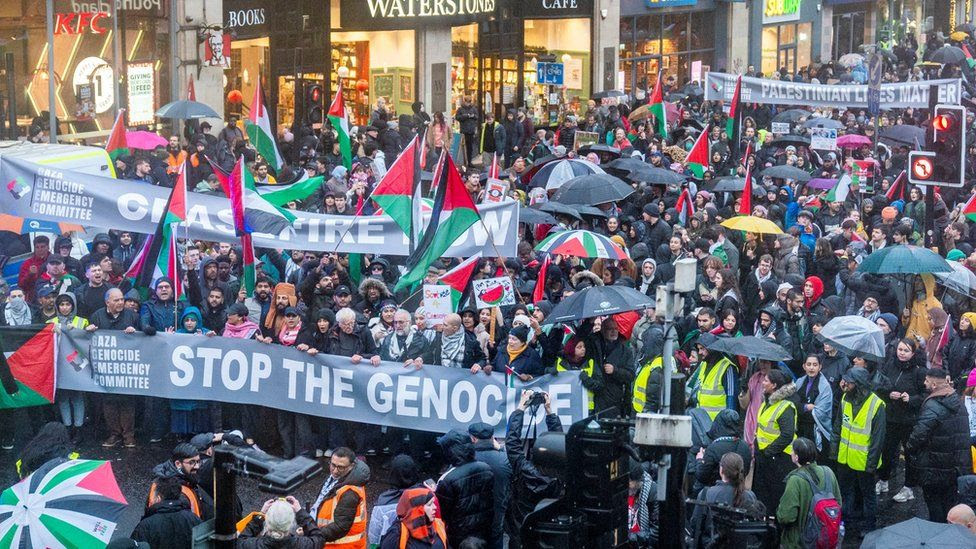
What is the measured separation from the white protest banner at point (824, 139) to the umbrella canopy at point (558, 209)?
692 centimetres

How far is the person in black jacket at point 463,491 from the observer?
8977 mm

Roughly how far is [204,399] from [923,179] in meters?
7.27

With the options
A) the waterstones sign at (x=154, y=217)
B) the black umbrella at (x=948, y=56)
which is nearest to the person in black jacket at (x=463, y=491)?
the waterstones sign at (x=154, y=217)

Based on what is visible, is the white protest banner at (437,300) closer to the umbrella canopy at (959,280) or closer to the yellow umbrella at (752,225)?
the yellow umbrella at (752,225)

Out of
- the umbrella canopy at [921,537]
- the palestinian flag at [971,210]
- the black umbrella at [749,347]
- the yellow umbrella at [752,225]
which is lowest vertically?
the umbrella canopy at [921,537]

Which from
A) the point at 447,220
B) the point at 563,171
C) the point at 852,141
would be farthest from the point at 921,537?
the point at 852,141

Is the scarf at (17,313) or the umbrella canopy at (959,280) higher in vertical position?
the umbrella canopy at (959,280)

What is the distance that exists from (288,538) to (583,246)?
6735 mm

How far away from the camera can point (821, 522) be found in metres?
9.06

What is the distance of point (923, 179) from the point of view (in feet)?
46.5

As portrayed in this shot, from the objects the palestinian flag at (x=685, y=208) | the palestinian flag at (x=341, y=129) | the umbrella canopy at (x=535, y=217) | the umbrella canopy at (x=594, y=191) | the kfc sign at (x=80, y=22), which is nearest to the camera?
the umbrella canopy at (x=535, y=217)

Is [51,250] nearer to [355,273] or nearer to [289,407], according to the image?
[355,273]

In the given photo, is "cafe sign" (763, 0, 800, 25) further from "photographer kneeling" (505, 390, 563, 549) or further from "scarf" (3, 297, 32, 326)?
"photographer kneeling" (505, 390, 563, 549)

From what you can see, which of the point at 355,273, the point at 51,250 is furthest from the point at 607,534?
the point at 51,250
